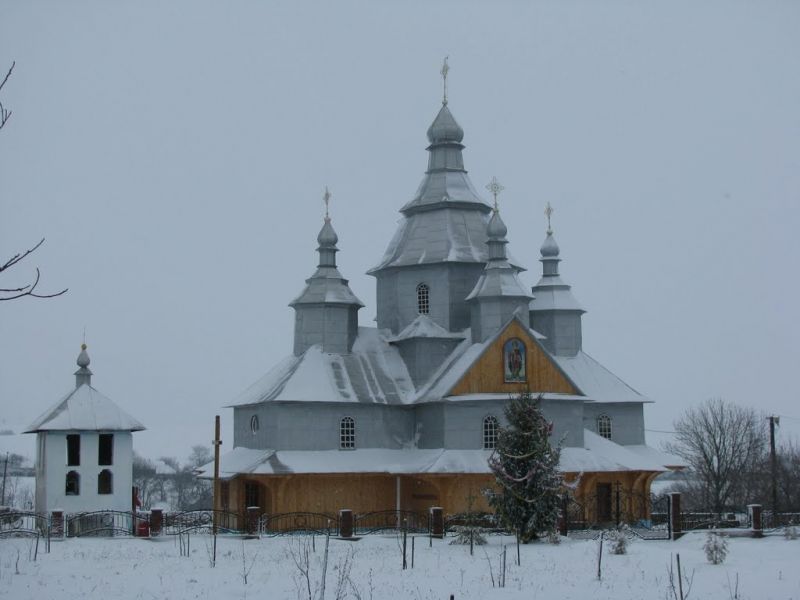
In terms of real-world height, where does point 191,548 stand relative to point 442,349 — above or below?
below

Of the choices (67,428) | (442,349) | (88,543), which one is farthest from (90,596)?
(442,349)

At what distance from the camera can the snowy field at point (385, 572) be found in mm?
19484

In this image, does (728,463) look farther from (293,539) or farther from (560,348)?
(293,539)

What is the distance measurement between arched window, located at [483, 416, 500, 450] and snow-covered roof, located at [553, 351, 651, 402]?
6.30 m

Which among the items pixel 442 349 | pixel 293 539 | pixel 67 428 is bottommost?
pixel 293 539

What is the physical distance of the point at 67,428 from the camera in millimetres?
36344

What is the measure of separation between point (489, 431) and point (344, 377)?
5.58 meters

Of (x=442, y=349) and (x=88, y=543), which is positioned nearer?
(x=88, y=543)

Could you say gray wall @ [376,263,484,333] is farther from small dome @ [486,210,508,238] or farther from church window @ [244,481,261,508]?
church window @ [244,481,261,508]

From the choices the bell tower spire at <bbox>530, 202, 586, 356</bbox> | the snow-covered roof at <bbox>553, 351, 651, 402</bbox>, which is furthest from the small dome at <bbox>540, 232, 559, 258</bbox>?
the snow-covered roof at <bbox>553, 351, 651, 402</bbox>

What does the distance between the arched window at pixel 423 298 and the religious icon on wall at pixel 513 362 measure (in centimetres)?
488

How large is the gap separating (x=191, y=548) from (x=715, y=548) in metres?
12.7

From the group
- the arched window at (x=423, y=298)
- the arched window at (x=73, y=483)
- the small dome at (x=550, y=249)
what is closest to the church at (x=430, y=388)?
the arched window at (x=423, y=298)

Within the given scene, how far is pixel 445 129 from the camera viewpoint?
142 feet
